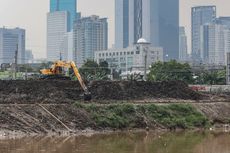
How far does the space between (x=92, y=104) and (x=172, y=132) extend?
808 centimetres

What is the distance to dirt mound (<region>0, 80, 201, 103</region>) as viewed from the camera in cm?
6238

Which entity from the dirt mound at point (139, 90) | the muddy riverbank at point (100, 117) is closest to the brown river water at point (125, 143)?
the muddy riverbank at point (100, 117)

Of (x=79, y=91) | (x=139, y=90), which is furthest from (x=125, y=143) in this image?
(x=139, y=90)

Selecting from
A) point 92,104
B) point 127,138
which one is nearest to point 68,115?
point 92,104

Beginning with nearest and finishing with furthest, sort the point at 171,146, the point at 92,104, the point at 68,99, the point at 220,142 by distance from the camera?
the point at 171,146 < the point at 220,142 < the point at 92,104 < the point at 68,99

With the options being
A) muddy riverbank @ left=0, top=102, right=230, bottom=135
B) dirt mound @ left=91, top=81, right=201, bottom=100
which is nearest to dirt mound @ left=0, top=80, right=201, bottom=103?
dirt mound @ left=91, top=81, right=201, bottom=100

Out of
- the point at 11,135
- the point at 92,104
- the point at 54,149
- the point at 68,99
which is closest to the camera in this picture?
the point at 54,149

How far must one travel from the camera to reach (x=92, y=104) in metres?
57.9

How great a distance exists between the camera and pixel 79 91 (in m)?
66.4

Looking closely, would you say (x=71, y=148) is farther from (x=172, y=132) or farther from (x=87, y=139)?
(x=172, y=132)

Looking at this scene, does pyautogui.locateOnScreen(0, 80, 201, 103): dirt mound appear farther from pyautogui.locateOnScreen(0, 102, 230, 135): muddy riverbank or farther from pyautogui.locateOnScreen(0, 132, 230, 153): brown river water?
pyautogui.locateOnScreen(0, 132, 230, 153): brown river water

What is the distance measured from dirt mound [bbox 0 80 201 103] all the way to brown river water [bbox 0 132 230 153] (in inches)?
538

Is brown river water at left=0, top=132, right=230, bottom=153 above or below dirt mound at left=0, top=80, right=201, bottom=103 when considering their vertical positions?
below

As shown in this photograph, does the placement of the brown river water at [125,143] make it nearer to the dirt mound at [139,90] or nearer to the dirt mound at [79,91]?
the dirt mound at [79,91]
